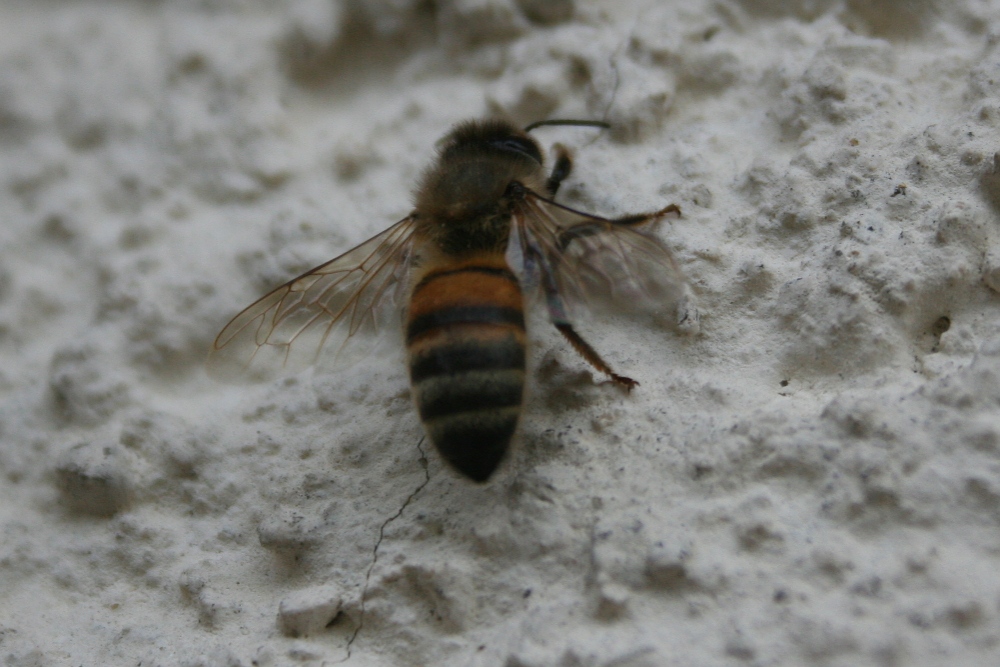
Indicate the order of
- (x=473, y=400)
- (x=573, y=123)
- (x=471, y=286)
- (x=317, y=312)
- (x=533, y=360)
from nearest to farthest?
(x=473, y=400) → (x=471, y=286) → (x=533, y=360) → (x=317, y=312) → (x=573, y=123)

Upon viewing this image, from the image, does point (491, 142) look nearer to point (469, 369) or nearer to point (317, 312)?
point (317, 312)

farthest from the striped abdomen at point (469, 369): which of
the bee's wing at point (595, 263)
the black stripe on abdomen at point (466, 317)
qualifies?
the bee's wing at point (595, 263)

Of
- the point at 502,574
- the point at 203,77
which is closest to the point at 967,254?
the point at 502,574

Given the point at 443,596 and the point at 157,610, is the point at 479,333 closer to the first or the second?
the point at 443,596

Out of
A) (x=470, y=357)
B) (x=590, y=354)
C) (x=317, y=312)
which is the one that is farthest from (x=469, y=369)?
(x=317, y=312)

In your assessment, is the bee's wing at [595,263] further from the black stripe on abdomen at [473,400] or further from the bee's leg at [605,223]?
the black stripe on abdomen at [473,400]

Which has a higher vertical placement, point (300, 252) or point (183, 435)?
point (300, 252)
